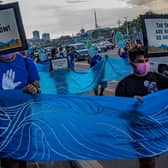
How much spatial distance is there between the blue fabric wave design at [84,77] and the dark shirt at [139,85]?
9164mm

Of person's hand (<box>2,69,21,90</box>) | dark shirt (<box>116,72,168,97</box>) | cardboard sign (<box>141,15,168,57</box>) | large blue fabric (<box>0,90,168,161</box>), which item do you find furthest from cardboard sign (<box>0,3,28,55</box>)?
cardboard sign (<box>141,15,168,57</box>)

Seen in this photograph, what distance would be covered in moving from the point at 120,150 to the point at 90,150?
0.28m

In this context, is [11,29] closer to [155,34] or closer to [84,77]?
[155,34]

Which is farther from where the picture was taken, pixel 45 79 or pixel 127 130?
pixel 45 79

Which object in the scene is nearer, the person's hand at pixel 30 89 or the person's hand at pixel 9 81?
the person's hand at pixel 30 89

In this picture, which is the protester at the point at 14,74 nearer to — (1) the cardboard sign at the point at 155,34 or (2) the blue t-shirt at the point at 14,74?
(2) the blue t-shirt at the point at 14,74

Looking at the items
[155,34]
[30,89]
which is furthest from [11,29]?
[155,34]

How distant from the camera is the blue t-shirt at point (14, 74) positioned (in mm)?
5102

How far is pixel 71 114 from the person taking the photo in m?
4.73

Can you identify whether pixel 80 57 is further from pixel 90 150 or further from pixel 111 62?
pixel 90 150

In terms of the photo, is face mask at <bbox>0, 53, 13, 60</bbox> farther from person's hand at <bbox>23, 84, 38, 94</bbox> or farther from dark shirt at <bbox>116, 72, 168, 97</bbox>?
dark shirt at <bbox>116, 72, 168, 97</bbox>

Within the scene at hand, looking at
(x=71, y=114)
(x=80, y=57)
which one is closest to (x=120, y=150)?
(x=71, y=114)

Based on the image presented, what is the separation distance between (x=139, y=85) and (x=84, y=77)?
1016cm

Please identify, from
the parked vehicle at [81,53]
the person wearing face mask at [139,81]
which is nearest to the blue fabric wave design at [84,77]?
the person wearing face mask at [139,81]
